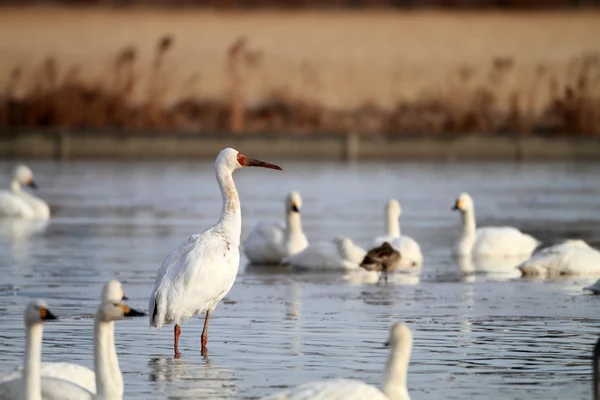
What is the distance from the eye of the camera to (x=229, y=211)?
1193 centimetres

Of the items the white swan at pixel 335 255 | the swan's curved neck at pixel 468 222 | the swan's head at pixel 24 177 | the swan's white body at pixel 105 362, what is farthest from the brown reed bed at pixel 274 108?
the swan's white body at pixel 105 362

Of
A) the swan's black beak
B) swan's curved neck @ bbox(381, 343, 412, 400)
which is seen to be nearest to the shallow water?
swan's curved neck @ bbox(381, 343, 412, 400)

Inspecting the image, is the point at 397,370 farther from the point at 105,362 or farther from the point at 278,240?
the point at 278,240

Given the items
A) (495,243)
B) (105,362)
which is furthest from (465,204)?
(105,362)

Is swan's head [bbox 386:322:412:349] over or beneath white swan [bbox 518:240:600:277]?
beneath

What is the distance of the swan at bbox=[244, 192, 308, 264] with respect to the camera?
1766cm

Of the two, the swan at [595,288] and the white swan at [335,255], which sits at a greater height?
the white swan at [335,255]

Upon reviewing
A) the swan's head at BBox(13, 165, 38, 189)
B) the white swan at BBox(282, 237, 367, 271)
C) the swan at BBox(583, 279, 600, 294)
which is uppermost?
the swan's head at BBox(13, 165, 38, 189)

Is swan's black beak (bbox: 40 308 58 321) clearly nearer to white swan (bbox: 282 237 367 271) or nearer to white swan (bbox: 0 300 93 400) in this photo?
white swan (bbox: 0 300 93 400)

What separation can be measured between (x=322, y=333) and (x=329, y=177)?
21.4 metres

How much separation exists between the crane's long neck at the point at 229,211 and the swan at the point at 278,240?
17.7 ft

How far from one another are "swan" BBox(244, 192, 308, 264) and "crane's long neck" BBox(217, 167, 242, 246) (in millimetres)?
5391

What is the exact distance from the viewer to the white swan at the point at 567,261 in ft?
52.4

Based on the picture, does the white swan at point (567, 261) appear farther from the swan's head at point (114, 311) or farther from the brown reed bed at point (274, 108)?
the brown reed bed at point (274, 108)
